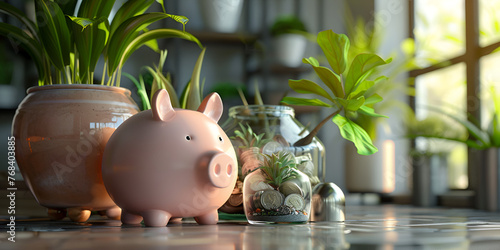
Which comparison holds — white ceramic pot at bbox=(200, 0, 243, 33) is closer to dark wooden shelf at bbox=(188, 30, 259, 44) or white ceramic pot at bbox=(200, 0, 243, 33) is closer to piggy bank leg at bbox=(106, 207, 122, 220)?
dark wooden shelf at bbox=(188, 30, 259, 44)

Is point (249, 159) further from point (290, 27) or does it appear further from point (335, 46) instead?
point (290, 27)

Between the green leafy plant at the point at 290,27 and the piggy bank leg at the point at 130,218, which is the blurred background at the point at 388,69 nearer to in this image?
the green leafy plant at the point at 290,27

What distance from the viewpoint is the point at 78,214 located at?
789 mm

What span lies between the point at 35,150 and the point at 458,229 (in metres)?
0.65

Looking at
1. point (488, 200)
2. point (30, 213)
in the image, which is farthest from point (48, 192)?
point (488, 200)

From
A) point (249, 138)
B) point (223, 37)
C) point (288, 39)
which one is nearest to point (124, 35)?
point (249, 138)

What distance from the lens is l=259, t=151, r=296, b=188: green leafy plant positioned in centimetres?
73

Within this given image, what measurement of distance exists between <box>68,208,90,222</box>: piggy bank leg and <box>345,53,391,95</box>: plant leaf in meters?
0.47

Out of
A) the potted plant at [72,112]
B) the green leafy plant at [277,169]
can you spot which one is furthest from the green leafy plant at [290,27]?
the green leafy plant at [277,169]

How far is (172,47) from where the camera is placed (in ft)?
8.32

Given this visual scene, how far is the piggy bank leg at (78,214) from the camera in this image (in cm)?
78

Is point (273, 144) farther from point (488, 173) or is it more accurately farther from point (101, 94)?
point (488, 173)

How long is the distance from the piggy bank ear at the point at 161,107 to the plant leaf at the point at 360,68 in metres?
0.30

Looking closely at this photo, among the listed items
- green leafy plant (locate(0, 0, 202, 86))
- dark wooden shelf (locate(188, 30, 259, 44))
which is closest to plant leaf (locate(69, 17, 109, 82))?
green leafy plant (locate(0, 0, 202, 86))
